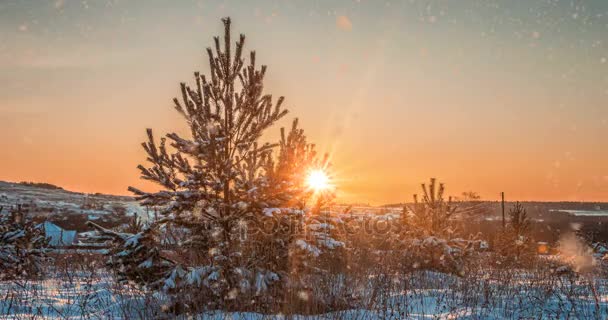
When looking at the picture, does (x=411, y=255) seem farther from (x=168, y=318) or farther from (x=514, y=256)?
(x=168, y=318)

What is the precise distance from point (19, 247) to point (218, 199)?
24.3 ft

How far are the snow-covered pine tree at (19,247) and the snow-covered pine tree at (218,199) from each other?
189 inches

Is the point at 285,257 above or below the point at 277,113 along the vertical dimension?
below

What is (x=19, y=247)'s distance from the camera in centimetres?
1111

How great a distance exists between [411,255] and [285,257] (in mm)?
8224

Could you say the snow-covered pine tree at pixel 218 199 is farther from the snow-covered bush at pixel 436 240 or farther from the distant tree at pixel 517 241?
the distant tree at pixel 517 241

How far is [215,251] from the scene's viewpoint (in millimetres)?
6562

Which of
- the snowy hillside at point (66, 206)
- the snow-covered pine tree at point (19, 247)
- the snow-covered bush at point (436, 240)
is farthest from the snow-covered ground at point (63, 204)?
the snow-covered bush at point (436, 240)

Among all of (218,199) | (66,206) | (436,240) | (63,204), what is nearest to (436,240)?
(436,240)

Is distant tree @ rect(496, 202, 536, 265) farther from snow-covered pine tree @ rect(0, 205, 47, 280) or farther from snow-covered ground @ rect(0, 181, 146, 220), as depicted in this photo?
snow-covered ground @ rect(0, 181, 146, 220)

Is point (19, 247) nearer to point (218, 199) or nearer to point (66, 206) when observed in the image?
point (218, 199)

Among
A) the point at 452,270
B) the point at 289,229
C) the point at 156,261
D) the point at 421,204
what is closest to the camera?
the point at 156,261

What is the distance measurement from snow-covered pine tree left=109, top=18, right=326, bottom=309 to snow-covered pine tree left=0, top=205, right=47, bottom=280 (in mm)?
4812

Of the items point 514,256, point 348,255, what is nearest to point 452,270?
point 348,255
